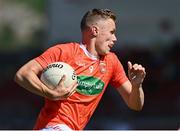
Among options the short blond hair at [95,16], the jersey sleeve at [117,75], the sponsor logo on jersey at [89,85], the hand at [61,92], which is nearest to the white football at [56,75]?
the hand at [61,92]

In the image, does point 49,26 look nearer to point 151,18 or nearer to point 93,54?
point 151,18

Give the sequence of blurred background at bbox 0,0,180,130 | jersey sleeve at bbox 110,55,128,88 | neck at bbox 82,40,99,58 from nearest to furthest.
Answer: neck at bbox 82,40,99,58
jersey sleeve at bbox 110,55,128,88
blurred background at bbox 0,0,180,130

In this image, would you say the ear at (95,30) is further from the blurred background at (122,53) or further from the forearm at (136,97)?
the blurred background at (122,53)

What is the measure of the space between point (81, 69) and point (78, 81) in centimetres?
12

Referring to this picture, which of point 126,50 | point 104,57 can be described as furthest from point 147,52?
point 104,57

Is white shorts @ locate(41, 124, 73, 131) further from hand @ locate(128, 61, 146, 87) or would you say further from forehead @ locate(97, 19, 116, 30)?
forehead @ locate(97, 19, 116, 30)

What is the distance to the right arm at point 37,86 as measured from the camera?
613cm

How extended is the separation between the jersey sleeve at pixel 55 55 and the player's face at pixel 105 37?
0.82 feet

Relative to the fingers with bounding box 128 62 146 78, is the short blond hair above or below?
above

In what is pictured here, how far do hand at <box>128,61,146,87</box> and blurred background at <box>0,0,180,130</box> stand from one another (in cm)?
581

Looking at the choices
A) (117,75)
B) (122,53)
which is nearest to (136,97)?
(117,75)

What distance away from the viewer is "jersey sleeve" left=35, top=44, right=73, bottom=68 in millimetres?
6398

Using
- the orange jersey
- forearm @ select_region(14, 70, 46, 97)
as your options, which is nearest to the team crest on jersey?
the orange jersey

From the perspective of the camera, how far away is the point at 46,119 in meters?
6.52
